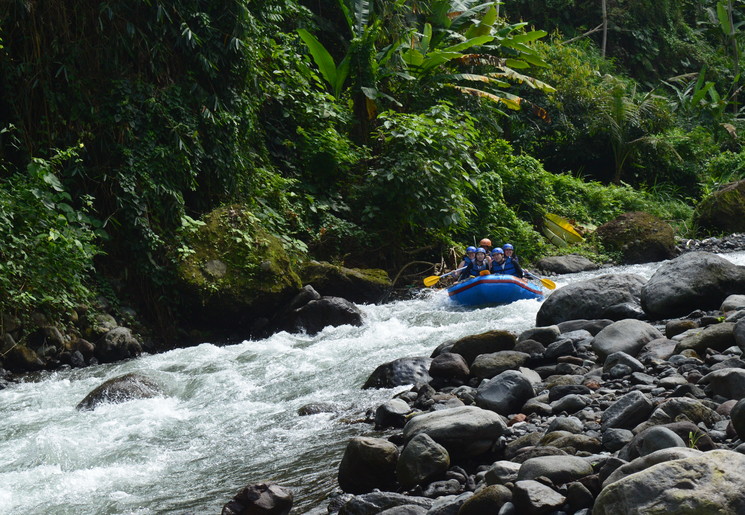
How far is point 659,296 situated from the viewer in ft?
24.3

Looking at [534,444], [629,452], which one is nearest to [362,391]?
[534,444]

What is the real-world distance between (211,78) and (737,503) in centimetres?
951

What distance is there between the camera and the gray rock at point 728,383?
430cm

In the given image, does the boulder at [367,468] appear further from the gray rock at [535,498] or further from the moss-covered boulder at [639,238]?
the moss-covered boulder at [639,238]

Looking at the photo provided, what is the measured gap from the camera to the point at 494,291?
432 inches

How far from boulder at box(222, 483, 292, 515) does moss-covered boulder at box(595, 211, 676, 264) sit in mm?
13260

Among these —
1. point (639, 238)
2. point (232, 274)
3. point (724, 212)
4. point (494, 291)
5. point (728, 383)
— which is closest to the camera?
point (728, 383)

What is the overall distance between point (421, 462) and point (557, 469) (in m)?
0.79

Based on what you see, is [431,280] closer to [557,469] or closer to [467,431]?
[467,431]

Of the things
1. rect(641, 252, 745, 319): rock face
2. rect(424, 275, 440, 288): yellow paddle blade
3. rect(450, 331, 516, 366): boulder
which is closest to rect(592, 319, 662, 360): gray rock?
rect(450, 331, 516, 366): boulder

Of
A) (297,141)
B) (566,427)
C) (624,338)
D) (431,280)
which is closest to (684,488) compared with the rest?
(566,427)

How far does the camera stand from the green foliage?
26.5 ft

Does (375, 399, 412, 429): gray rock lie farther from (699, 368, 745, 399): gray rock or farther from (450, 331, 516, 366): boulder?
(699, 368, 745, 399): gray rock

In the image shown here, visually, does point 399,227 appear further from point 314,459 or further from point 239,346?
point 314,459
